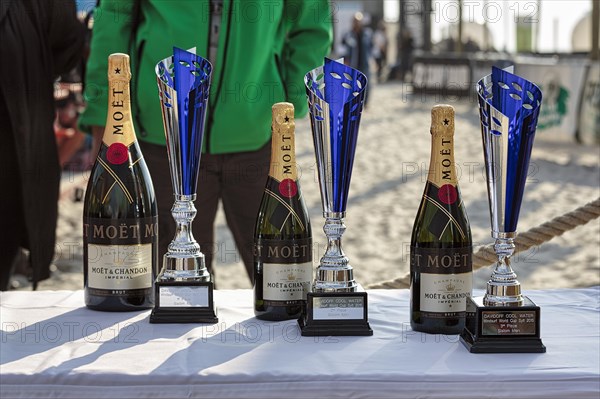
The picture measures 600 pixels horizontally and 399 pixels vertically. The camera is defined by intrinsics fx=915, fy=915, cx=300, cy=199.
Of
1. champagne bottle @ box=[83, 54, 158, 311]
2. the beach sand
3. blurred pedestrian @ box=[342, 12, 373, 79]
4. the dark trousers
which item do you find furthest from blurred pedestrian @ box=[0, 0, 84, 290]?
blurred pedestrian @ box=[342, 12, 373, 79]

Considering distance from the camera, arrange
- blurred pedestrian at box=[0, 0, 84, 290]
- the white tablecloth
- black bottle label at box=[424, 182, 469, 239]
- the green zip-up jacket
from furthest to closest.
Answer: blurred pedestrian at box=[0, 0, 84, 290] → the green zip-up jacket → black bottle label at box=[424, 182, 469, 239] → the white tablecloth

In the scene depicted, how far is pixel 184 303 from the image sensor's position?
1.41 m

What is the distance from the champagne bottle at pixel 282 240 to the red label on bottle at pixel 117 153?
0.80 ft

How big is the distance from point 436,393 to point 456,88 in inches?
562

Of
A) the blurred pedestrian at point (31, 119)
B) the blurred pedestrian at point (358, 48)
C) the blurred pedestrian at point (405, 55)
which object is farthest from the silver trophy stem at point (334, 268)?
the blurred pedestrian at point (405, 55)

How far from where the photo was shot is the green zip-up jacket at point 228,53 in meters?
2.30

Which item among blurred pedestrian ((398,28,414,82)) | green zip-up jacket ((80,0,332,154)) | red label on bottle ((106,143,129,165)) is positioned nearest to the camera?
red label on bottle ((106,143,129,165))

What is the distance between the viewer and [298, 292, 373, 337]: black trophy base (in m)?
1.34

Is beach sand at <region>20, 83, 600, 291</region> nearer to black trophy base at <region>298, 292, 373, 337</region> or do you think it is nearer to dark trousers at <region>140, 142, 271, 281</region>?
dark trousers at <region>140, 142, 271, 281</region>

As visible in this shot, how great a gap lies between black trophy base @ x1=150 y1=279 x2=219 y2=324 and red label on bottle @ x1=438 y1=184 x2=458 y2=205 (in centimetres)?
38

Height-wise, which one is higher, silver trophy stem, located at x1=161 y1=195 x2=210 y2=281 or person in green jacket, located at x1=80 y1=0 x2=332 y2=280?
person in green jacket, located at x1=80 y1=0 x2=332 y2=280

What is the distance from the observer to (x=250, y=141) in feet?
8.00

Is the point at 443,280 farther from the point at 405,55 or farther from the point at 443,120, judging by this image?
the point at 405,55

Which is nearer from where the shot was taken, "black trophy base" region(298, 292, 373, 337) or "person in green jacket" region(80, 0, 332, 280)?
"black trophy base" region(298, 292, 373, 337)
